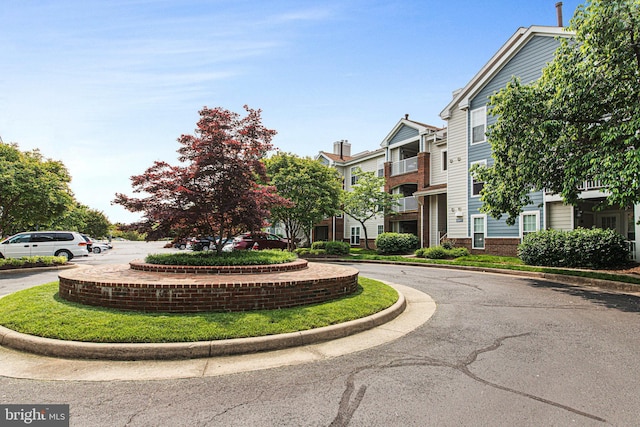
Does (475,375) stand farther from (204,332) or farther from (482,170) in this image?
(482,170)

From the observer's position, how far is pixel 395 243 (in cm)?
2394

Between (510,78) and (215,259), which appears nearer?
(215,259)

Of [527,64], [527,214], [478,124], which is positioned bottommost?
[527,214]

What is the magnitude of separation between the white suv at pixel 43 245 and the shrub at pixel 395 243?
17386 mm

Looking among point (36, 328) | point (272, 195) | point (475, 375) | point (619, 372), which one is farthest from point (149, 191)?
point (619, 372)

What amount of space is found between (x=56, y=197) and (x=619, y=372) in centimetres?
2029

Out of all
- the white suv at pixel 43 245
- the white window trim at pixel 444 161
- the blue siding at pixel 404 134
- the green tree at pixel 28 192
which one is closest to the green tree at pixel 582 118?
the white window trim at pixel 444 161

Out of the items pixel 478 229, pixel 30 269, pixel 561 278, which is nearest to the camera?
pixel 561 278

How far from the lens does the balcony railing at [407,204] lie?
26.5 meters

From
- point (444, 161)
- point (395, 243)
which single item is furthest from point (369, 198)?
point (444, 161)

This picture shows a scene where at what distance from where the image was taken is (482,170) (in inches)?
535

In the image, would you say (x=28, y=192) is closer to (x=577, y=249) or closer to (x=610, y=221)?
(x=577, y=249)

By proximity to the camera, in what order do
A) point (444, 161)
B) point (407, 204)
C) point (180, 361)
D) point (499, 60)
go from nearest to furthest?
point (180, 361)
point (499, 60)
point (444, 161)
point (407, 204)

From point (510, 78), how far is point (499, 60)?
1.37 m
